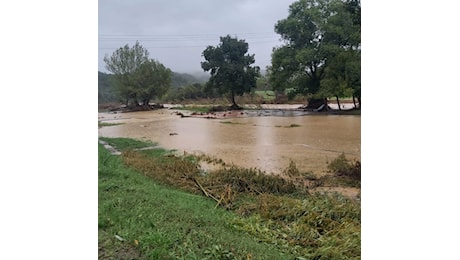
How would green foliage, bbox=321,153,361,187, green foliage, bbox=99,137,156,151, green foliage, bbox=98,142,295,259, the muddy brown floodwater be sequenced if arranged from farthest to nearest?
green foliage, bbox=99,137,156,151
the muddy brown floodwater
green foliage, bbox=321,153,361,187
green foliage, bbox=98,142,295,259

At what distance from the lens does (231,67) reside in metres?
2.02

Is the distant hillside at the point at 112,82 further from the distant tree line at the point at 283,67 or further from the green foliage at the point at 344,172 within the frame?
the green foliage at the point at 344,172

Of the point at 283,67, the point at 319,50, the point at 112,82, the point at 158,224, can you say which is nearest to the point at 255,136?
the point at 283,67

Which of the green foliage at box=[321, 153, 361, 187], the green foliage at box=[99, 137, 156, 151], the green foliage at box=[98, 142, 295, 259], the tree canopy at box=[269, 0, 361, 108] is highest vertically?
the tree canopy at box=[269, 0, 361, 108]

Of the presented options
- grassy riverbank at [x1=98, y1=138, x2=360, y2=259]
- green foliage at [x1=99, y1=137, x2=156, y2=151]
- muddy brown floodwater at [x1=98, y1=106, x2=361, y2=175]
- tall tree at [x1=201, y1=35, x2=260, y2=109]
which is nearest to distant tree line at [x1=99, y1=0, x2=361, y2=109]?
tall tree at [x1=201, y1=35, x2=260, y2=109]

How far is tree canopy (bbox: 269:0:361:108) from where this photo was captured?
5.59ft

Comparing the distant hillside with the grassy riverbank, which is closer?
the grassy riverbank

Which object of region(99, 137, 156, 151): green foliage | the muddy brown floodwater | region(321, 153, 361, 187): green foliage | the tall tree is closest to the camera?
region(321, 153, 361, 187): green foliage

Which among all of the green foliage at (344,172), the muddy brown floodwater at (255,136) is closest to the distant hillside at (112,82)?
the muddy brown floodwater at (255,136)

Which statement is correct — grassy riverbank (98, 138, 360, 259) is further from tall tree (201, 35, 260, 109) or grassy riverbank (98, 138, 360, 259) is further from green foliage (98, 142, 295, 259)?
tall tree (201, 35, 260, 109)

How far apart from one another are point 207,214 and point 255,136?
51cm

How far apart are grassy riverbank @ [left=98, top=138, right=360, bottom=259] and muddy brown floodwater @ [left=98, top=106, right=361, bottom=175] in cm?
8

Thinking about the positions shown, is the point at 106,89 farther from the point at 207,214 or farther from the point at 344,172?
the point at 344,172
